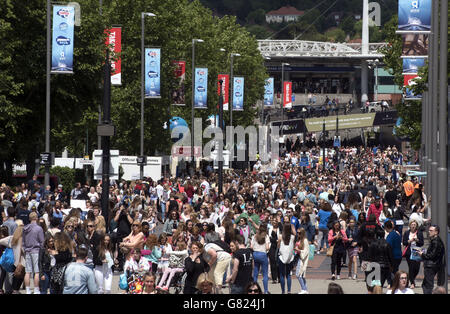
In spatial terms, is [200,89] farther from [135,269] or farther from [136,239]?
[135,269]

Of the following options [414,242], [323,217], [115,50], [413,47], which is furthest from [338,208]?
[115,50]

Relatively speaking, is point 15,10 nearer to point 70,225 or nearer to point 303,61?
point 70,225

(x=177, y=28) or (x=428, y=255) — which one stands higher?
(x=177, y=28)

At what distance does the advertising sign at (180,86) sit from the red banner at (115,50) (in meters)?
8.94

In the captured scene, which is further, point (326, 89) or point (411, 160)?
point (326, 89)

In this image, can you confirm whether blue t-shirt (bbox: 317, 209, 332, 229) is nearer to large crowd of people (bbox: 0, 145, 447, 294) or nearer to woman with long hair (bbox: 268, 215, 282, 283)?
large crowd of people (bbox: 0, 145, 447, 294)

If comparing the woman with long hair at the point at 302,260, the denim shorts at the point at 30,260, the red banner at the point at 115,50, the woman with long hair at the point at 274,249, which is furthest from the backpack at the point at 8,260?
the red banner at the point at 115,50

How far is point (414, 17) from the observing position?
2850 cm

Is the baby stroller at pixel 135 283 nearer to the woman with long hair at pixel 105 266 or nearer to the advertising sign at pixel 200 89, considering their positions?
the woman with long hair at pixel 105 266

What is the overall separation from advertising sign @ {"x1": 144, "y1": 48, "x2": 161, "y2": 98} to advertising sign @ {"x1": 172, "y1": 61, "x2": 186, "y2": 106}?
7329 mm

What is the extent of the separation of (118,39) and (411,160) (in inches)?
1732

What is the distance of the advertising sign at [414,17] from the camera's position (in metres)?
28.5

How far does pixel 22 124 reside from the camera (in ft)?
152
